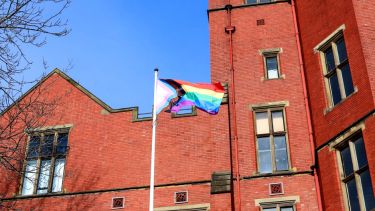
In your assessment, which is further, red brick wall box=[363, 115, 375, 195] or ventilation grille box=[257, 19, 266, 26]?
ventilation grille box=[257, 19, 266, 26]

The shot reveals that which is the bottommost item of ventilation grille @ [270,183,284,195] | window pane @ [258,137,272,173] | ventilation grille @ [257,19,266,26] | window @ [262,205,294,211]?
window @ [262,205,294,211]

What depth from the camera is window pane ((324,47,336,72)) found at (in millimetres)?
16780

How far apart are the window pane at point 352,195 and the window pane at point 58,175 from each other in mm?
8629

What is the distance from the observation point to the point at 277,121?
1772 cm

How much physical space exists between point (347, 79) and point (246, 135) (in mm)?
3495

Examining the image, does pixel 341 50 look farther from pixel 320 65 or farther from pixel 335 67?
pixel 320 65

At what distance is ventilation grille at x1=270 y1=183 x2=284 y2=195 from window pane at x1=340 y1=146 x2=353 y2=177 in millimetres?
2038

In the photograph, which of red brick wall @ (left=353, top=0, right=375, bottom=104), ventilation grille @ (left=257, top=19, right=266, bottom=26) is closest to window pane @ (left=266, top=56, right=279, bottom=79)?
ventilation grille @ (left=257, top=19, right=266, bottom=26)

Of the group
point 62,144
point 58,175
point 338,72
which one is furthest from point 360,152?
point 62,144

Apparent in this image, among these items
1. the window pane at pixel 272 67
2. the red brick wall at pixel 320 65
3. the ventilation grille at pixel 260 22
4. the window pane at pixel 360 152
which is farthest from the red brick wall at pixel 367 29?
the ventilation grille at pixel 260 22

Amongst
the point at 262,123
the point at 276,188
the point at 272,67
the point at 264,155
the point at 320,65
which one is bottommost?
the point at 276,188

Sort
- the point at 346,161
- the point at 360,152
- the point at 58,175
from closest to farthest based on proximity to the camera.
Result: 1. the point at 360,152
2. the point at 346,161
3. the point at 58,175

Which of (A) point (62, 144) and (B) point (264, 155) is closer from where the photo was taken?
(B) point (264, 155)

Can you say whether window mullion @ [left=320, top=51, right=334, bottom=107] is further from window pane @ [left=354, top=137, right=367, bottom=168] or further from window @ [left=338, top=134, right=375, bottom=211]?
window pane @ [left=354, top=137, right=367, bottom=168]
